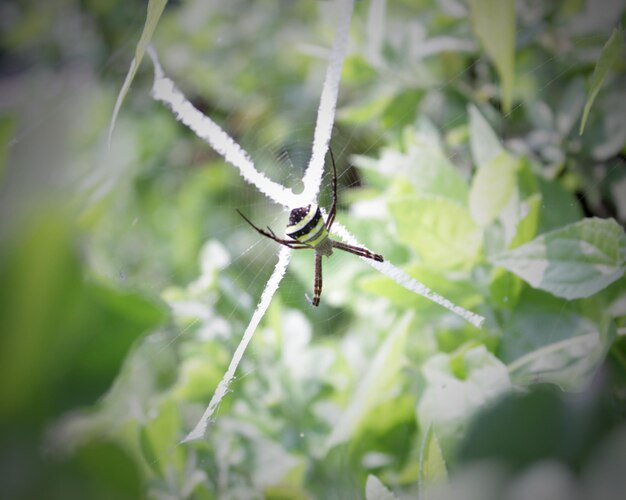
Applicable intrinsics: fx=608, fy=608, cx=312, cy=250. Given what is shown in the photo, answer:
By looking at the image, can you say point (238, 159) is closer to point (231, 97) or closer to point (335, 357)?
point (335, 357)

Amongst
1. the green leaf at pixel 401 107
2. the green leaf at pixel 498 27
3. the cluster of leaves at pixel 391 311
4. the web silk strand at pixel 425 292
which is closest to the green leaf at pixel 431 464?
the cluster of leaves at pixel 391 311

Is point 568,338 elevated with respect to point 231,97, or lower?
elevated

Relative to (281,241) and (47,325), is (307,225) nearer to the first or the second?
(281,241)

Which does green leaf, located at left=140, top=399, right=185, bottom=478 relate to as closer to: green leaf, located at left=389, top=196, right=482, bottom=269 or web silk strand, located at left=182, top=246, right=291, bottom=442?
web silk strand, located at left=182, top=246, right=291, bottom=442

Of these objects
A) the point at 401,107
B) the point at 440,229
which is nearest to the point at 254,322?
the point at 440,229

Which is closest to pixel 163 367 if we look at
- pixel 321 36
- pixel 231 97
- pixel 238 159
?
pixel 238 159

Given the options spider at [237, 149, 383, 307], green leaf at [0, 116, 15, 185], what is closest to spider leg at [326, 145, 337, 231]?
spider at [237, 149, 383, 307]

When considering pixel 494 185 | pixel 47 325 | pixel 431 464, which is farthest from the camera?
pixel 494 185
